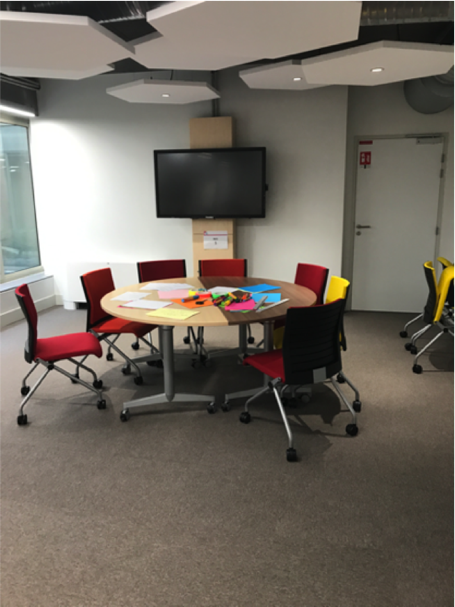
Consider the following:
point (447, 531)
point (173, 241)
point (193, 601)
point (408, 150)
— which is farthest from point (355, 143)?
point (193, 601)

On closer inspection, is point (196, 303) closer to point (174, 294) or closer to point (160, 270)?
point (174, 294)

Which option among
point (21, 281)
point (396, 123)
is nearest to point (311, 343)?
point (396, 123)

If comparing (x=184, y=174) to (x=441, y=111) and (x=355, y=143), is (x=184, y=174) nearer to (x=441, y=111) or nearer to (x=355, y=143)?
(x=355, y=143)

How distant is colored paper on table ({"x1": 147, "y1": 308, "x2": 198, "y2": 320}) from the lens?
10.3 feet

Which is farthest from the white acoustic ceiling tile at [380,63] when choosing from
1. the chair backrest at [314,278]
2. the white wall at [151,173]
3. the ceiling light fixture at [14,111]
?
the ceiling light fixture at [14,111]

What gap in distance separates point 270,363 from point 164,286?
4.85 feet

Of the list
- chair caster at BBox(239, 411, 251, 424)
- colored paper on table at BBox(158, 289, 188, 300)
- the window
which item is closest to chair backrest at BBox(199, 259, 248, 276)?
colored paper on table at BBox(158, 289, 188, 300)

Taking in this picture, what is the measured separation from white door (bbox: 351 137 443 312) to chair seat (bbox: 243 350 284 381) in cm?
352

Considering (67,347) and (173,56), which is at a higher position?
(173,56)

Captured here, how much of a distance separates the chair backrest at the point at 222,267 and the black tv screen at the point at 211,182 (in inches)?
46.3

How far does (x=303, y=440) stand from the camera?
3.10 meters

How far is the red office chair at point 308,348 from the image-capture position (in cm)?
281

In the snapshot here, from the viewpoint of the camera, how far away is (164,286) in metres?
4.23

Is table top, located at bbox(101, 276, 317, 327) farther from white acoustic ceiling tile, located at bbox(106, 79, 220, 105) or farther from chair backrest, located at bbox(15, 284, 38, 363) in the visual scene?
white acoustic ceiling tile, located at bbox(106, 79, 220, 105)
